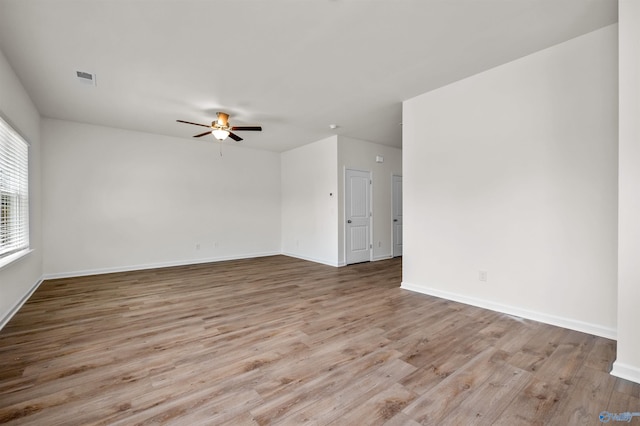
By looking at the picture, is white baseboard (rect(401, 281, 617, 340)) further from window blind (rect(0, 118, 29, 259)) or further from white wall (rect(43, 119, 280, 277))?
window blind (rect(0, 118, 29, 259))

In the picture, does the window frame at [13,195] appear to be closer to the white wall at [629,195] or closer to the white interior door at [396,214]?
the white wall at [629,195]

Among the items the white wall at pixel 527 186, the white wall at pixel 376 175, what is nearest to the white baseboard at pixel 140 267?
the white wall at pixel 376 175

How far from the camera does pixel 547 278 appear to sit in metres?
2.89

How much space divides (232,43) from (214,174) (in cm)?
432

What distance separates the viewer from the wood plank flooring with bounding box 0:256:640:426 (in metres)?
1.67

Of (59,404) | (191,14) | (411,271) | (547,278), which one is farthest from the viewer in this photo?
(411,271)

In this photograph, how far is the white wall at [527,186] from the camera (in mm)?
2590

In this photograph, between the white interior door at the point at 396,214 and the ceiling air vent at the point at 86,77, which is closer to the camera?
the ceiling air vent at the point at 86,77

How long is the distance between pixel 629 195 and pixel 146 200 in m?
6.88

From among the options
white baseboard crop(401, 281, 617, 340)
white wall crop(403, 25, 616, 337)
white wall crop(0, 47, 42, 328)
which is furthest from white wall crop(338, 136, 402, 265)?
white wall crop(0, 47, 42, 328)

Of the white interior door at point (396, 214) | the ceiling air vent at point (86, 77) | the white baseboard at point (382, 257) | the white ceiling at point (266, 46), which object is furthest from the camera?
the white interior door at point (396, 214)

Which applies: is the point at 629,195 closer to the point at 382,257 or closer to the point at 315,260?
the point at 382,257

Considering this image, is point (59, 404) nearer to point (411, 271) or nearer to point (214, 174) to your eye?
point (411, 271)

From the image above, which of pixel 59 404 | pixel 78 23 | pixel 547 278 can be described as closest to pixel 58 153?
pixel 78 23
